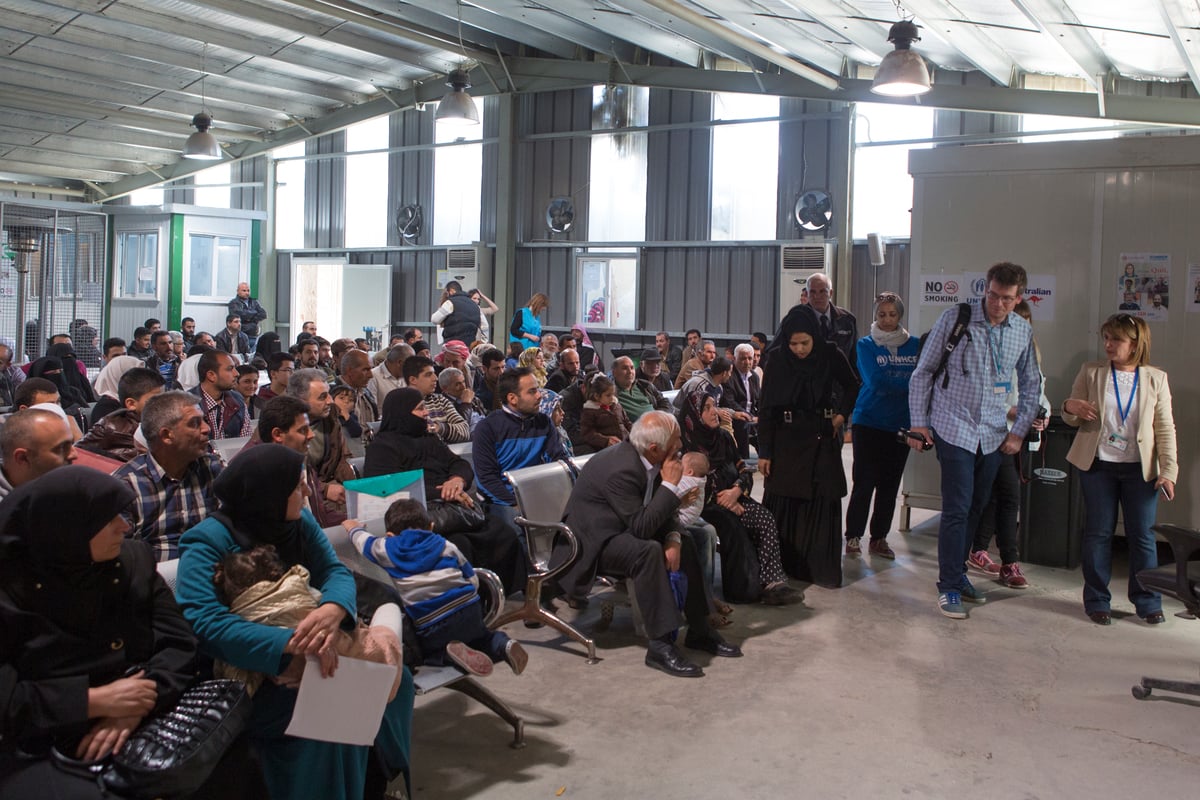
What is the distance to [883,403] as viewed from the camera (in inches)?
244

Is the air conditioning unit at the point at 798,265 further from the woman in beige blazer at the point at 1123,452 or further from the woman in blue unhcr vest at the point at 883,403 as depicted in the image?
the woman in beige blazer at the point at 1123,452

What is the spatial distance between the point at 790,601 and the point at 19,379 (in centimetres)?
750

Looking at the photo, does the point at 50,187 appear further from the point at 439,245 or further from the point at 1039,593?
the point at 1039,593

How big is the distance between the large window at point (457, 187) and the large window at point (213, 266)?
3.71m

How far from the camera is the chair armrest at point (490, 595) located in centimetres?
381

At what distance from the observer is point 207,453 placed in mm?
3348

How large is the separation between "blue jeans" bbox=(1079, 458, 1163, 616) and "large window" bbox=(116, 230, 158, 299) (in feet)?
49.7

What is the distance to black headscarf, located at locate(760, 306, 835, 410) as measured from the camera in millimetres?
5668

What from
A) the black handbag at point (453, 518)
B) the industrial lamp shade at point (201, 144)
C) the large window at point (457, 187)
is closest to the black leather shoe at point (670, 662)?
the black handbag at point (453, 518)

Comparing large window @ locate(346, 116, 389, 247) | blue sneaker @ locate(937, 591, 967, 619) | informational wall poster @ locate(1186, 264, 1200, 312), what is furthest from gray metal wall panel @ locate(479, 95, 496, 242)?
blue sneaker @ locate(937, 591, 967, 619)

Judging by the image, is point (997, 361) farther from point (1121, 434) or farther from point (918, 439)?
point (1121, 434)

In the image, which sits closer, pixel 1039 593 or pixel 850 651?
pixel 850 651

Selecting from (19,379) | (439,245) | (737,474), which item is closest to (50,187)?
(439,245)

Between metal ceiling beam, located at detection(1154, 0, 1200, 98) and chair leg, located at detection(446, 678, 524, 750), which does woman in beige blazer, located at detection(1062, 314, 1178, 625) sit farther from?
metal ceiling beam, located at detection(1154, 0, 1200, 98)
